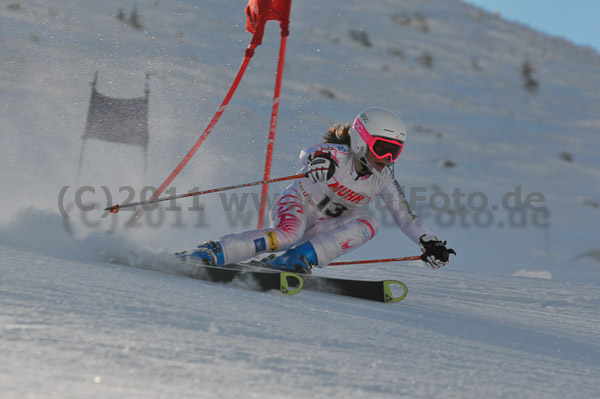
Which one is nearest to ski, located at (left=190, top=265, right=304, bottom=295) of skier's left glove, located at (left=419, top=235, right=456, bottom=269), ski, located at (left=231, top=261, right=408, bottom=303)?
ski, located at (left=231, top=261, right=408, bottom=303)

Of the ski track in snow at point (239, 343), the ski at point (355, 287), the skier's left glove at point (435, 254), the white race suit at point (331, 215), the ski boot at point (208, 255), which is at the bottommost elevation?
the ski track in snow at point (239, 343)

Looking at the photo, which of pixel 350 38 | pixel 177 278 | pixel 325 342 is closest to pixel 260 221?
pixel 177 278

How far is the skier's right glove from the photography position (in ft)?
12.6

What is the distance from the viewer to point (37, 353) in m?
1.57

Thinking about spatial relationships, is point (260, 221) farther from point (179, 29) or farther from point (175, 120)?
point (179, 29)

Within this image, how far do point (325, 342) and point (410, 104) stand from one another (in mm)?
12805

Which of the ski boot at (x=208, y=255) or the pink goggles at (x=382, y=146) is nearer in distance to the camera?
the ski boot at (x=208, y=255)

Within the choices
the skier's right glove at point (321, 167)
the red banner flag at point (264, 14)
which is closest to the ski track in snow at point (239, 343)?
the skier's right glove at point (321, 167)

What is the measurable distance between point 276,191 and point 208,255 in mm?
5072

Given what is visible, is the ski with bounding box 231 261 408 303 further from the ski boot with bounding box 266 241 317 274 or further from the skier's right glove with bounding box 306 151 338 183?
the skier's right glove with bounding box 306 151 338 183

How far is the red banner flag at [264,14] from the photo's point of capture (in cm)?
469

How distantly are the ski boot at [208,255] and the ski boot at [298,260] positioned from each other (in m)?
0.38

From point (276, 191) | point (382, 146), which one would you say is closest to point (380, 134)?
point (382, 146)

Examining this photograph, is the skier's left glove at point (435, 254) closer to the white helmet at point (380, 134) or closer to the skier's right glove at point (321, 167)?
the white helmet at point (380, 134)
